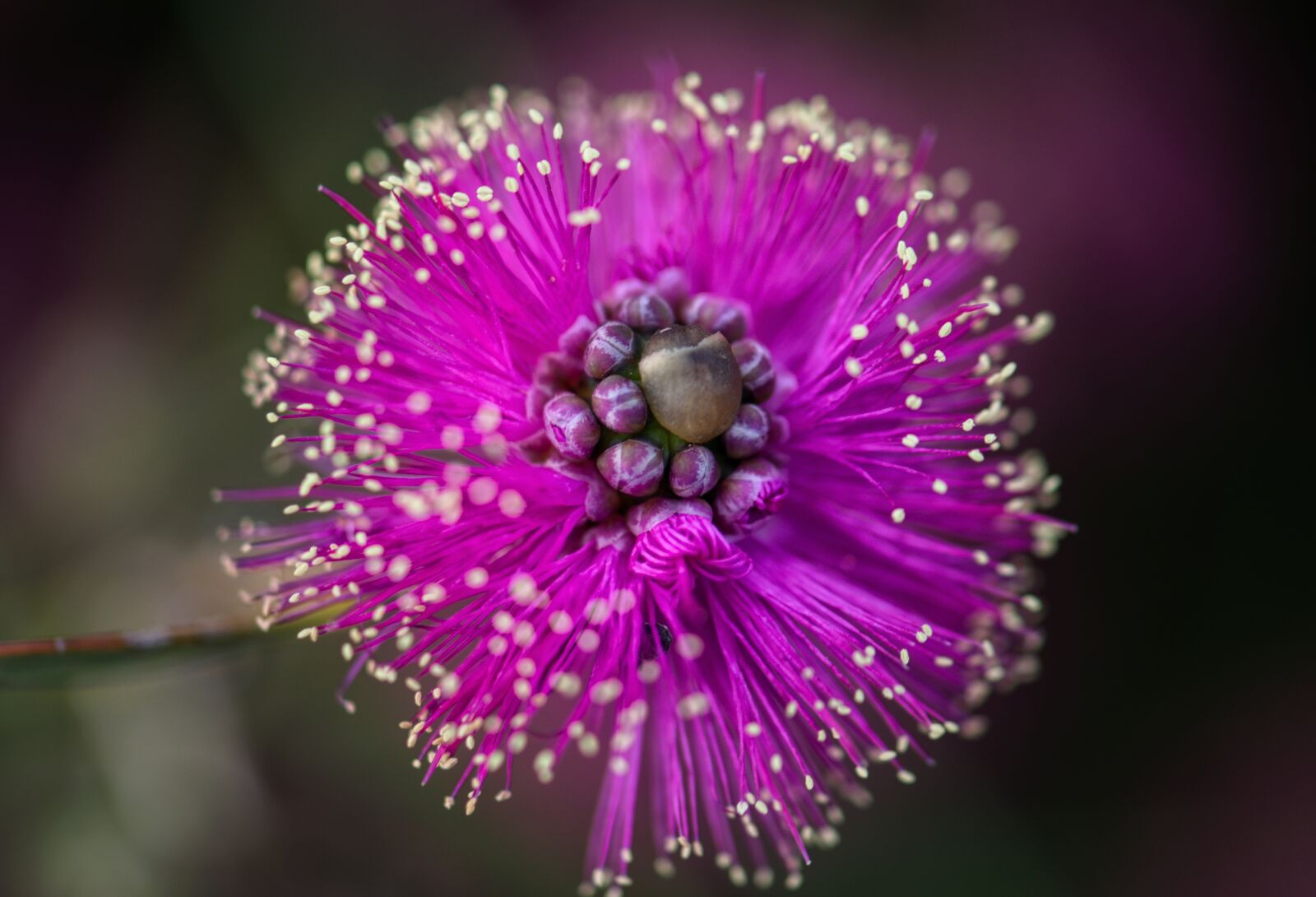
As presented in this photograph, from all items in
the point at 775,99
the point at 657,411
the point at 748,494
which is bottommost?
the point at 748,494

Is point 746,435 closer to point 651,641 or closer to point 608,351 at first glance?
point 608,351

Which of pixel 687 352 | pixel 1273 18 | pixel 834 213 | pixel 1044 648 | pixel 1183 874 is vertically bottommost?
pixel 1183 874

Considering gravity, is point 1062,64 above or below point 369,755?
above

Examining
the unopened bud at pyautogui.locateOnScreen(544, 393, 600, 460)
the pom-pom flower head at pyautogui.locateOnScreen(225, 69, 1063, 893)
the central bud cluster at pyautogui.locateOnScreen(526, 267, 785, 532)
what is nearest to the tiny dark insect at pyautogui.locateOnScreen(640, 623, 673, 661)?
the pom-pom flower head at pyautogui.locateOnScreen(225, 69, 1063, 893)

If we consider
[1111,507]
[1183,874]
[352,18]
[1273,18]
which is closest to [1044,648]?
[1111,507]

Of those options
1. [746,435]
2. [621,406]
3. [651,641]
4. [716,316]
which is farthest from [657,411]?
[651,641]

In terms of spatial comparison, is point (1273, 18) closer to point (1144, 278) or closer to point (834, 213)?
point (1144, 278)

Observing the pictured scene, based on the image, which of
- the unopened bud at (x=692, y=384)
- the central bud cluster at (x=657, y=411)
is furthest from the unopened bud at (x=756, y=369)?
the unopened bud at (x=692, y=384)
